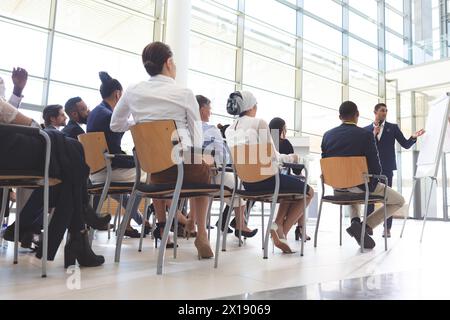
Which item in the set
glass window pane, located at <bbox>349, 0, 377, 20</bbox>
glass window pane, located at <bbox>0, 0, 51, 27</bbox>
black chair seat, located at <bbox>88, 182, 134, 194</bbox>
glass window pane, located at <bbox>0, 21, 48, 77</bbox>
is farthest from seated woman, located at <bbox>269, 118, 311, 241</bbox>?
glass window pane, located at <bbox>349, 0, 377, 20</bbox>

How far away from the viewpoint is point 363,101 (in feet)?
34.4

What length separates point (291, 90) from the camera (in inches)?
338

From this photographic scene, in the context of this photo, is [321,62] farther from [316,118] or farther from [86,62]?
[86,62]

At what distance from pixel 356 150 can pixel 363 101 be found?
8348 millimetres

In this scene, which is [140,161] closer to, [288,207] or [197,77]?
[288,207]

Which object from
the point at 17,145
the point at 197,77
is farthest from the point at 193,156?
the point at 197,77

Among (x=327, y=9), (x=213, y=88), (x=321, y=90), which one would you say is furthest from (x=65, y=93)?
(x=327, y=9)

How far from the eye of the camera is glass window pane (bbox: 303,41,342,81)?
29.7ft

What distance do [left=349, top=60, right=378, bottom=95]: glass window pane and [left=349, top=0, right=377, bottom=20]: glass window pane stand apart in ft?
4.93

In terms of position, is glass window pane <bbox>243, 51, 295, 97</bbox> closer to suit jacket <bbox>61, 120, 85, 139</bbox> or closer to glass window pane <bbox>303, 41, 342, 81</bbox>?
glass window pane <bbox>303, 41, 342, 81</bbox>

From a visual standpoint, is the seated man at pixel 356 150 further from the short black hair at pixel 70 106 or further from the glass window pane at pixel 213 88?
the glass window pane at pixel 213 88

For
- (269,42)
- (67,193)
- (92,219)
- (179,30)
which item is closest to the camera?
(67,193)
